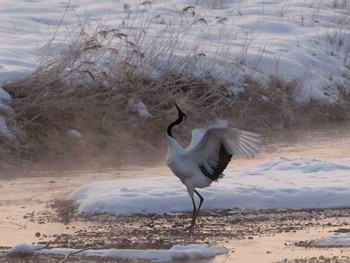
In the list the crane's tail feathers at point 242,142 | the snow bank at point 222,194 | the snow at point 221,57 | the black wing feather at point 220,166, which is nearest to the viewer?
the crane's tail feathers at point 242,142

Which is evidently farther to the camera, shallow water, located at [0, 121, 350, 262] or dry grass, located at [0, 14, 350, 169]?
dry grass, located at [0, 14, 350, 169]

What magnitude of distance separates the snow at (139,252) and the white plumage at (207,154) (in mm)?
1066

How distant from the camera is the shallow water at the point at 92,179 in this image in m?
8.05

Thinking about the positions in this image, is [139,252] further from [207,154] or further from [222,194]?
[222,194]

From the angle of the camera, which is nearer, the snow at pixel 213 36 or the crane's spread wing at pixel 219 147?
the crane's spread wing at pixel 219 147

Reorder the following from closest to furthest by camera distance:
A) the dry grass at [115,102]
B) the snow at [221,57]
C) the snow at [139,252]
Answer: the snow at [139,252] < the snow at [221,57] < the dry grass at [115,102]

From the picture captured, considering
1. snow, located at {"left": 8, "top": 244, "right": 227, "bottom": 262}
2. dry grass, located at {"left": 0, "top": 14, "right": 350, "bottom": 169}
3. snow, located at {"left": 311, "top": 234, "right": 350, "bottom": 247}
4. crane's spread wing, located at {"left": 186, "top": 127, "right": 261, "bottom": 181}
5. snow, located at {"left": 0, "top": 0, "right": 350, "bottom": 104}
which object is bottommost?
snow, located at {"left": 8, "top": 244, "right": 227, "bottom": 262}

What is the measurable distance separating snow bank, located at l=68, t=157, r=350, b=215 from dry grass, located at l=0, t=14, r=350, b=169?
2.57m

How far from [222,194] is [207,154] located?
2.61 feet

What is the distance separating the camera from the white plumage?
8461 millimetres

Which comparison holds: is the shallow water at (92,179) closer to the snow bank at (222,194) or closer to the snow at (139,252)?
the snow at (139,252)

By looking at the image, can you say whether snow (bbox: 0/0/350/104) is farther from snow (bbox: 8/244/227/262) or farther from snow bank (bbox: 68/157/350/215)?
snow (bbox: 8/244/227/262)

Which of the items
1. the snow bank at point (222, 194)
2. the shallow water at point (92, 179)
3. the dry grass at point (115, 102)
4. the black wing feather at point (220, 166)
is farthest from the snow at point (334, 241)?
the dry grass at point (115, 102)

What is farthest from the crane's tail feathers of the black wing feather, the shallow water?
the shallow water
